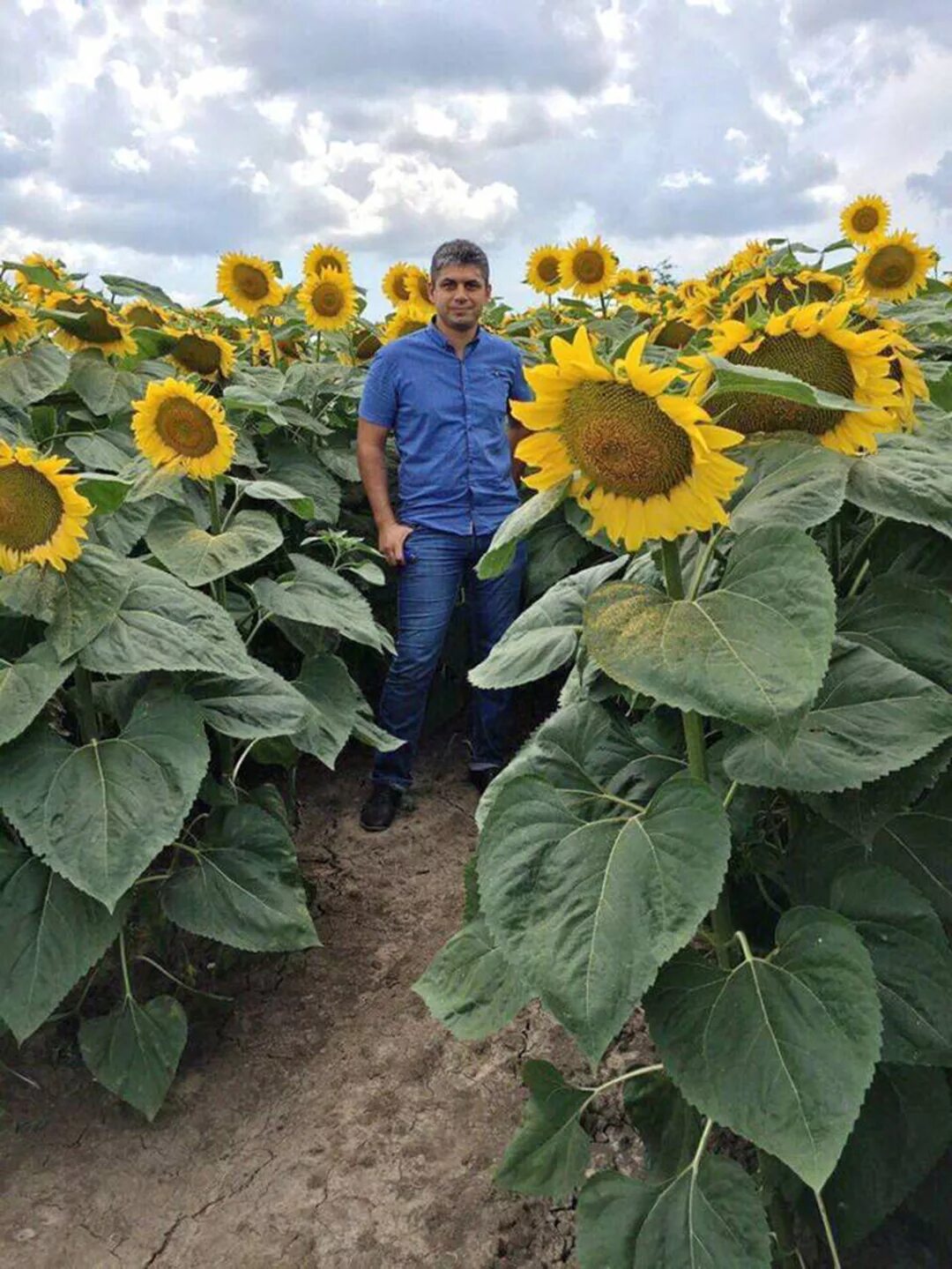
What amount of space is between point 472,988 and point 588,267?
5.00 metres

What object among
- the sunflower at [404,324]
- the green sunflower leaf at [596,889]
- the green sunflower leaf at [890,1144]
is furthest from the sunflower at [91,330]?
the green sunflower leaf at [890,1144]

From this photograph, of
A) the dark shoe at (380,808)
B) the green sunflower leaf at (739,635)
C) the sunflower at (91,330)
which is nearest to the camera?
the green sunflower leaf at (739,635)

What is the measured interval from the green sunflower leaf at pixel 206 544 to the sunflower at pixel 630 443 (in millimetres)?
1519

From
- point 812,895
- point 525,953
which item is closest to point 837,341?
point 812,895

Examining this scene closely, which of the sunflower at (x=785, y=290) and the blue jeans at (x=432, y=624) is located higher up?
the sunflower at (x=785, y=290)

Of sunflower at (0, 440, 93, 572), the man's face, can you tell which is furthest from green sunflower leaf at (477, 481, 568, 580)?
the man's face

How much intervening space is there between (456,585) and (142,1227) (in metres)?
2.55

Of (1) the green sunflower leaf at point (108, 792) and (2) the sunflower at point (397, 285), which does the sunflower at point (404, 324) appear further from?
(1) the green sunflower leaf at point (108, 792)

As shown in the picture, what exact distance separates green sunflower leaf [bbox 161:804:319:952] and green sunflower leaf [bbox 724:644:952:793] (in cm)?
146

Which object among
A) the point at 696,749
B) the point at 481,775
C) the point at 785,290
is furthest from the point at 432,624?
the point at 696,749

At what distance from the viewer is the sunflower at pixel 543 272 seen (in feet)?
20.7

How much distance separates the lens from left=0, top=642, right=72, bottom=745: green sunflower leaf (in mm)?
2283

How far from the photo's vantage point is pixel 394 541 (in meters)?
4.25

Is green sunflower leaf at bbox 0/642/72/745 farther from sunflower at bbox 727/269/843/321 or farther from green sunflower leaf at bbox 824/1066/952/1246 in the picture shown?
sunflower at bbox 727/269/843/321
